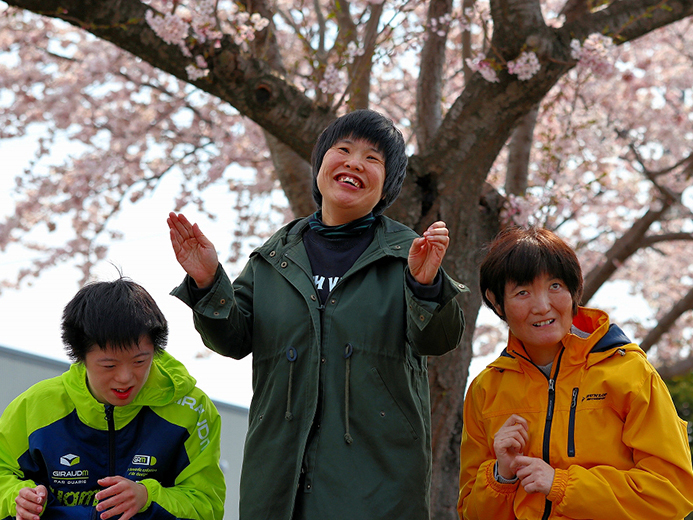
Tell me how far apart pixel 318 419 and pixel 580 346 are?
2.51 ft

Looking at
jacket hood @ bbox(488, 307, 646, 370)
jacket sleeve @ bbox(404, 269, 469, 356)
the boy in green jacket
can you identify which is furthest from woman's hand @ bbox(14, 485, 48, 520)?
jacket hood @ bbox(488, 307, 646, 370)

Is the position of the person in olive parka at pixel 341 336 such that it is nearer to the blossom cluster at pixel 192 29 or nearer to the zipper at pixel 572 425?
the zipper at pixel 572 425

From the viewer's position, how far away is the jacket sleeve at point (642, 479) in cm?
180

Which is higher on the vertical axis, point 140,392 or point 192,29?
point 192,29

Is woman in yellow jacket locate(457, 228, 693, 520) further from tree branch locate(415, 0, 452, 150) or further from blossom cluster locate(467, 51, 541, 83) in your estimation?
tree branch locate(415, 0, 452, 150)

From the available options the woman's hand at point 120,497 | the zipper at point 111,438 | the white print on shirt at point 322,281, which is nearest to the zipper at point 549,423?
the white print on shirt at point 322,281

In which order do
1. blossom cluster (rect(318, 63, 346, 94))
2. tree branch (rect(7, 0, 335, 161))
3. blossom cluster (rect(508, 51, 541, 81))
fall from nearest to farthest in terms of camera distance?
tree branch (rect(7, 0, 335, 161))
blossom cluster (rect(508, 51, 541, 81))
blossom cluster (rect(318, 63, 346, 94))

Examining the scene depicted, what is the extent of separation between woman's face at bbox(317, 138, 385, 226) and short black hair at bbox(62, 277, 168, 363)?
619 millimetres

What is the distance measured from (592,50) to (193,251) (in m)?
2.67

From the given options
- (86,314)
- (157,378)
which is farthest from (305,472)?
(86,314)

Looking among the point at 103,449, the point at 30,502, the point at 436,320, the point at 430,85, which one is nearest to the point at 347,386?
the point at 436,320

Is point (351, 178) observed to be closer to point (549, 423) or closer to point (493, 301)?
point (493, 301)

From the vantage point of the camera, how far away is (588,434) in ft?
6.27

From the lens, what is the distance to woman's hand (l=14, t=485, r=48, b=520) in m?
1.86
